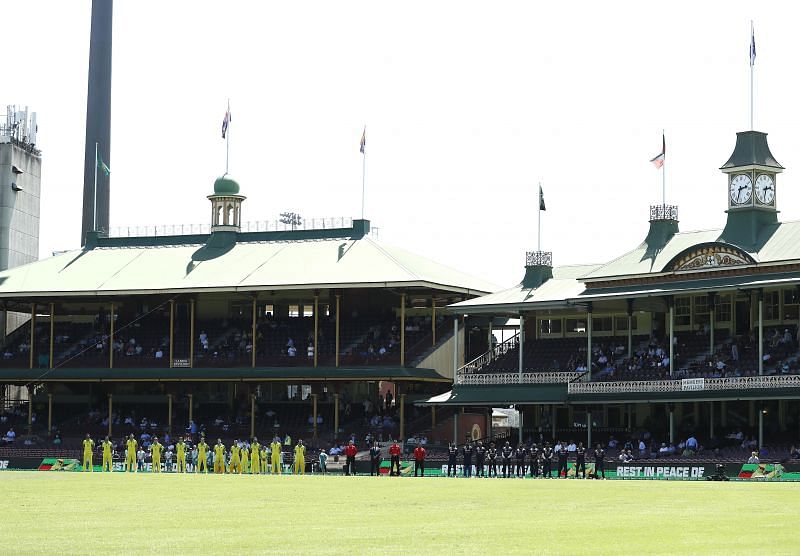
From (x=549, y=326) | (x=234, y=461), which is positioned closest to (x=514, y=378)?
(x=549, y=326)

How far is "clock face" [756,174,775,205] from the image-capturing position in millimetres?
64250

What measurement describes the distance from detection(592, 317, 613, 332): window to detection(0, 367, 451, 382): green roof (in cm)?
803

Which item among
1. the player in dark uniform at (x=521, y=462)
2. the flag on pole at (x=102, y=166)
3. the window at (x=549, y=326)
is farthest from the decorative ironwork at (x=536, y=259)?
the flag on pole at (x=102, y=166)

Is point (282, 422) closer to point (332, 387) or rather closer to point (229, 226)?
point (332, 387)

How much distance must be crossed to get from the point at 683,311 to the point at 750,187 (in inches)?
242

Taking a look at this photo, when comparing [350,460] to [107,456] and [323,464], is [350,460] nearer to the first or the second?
[323,464]

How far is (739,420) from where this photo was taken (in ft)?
199

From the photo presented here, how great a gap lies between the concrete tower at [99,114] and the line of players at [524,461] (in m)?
42.9

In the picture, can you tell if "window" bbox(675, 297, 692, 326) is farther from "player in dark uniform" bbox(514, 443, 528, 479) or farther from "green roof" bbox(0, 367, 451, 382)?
"green roof" bbox(0, 367, 451, 382)

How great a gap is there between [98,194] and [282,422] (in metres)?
27.1

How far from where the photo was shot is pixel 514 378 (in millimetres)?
67625

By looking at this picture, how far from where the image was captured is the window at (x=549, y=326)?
72125 mm

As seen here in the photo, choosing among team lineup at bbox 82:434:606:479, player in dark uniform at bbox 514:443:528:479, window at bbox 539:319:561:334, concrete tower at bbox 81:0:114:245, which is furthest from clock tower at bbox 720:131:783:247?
concrete tower at bbox 81:0:114:245

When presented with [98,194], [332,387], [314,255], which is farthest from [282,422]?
[98,194]
